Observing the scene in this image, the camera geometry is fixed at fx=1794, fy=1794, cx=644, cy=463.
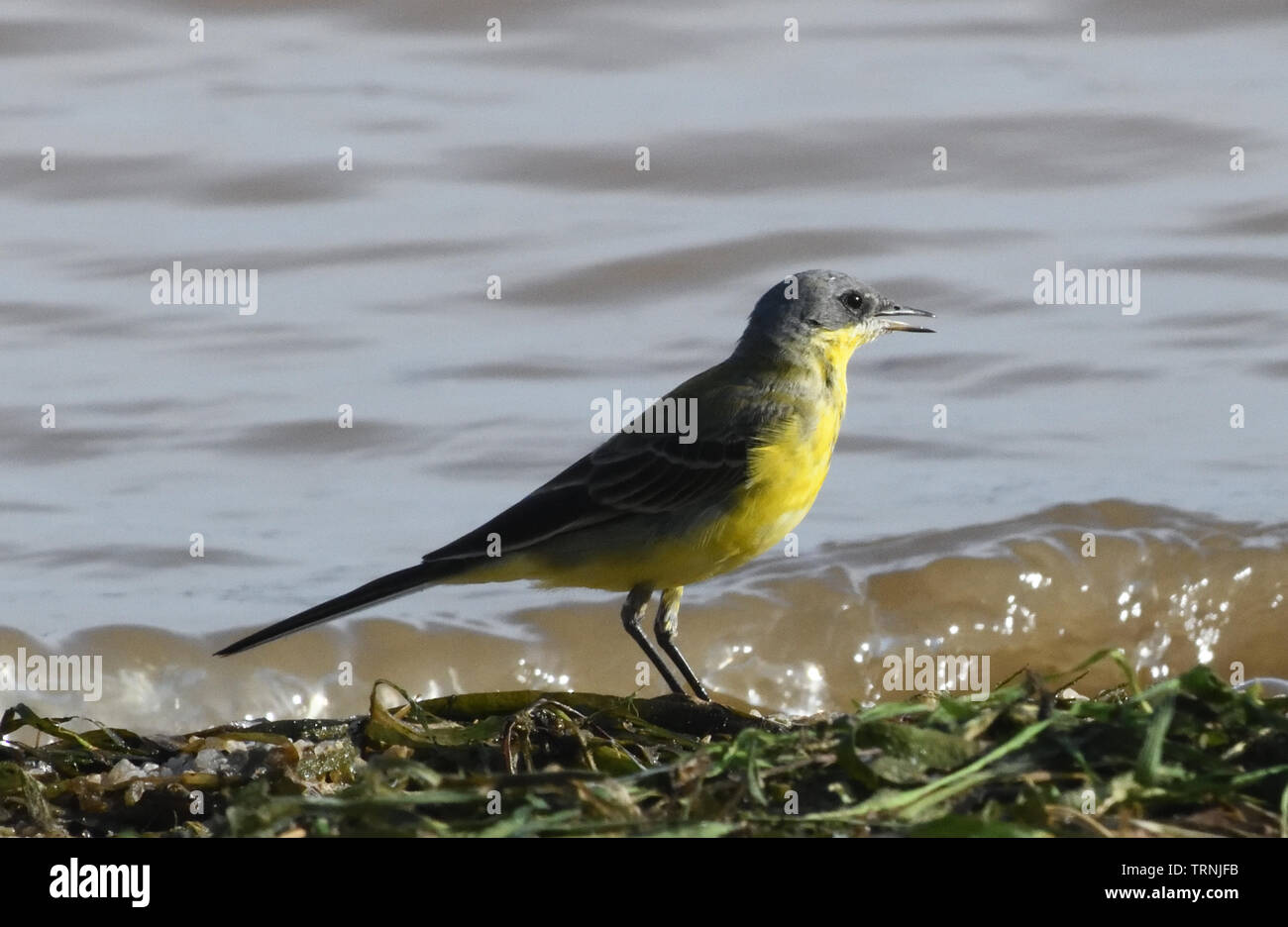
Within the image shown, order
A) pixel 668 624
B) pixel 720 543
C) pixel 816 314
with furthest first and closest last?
pixel 816 314 < pixel 668 624 < pixel 720 543

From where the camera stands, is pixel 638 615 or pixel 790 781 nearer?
pixel 790 781

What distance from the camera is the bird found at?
705 cm

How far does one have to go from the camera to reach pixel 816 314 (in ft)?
25.9

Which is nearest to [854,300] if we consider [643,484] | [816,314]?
[816,314]

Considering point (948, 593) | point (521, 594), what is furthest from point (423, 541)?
point (948, 593)

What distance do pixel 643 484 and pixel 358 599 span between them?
4.31 feet

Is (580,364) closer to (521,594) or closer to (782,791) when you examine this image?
(521,594)

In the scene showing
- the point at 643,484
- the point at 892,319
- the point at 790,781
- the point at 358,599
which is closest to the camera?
the point at 790,781

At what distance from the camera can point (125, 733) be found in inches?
200

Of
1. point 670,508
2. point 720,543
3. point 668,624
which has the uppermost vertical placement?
point 670,508

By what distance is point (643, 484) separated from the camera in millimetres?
7242

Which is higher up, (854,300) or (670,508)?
(854,300)

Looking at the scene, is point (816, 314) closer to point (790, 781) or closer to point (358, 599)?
point (358, 599)

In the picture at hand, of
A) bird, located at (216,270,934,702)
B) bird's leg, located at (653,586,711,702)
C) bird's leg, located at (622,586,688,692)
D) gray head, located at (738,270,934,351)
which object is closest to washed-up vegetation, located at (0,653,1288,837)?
bird, located at (216,270,934,702)
